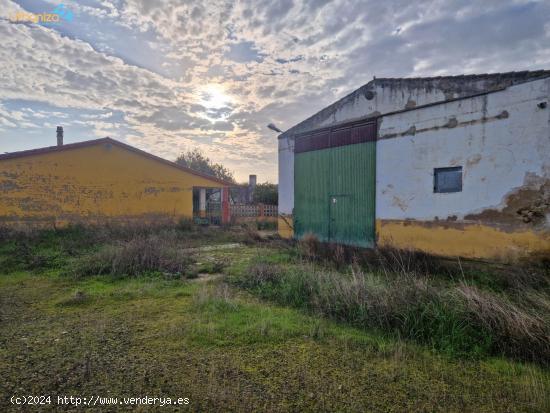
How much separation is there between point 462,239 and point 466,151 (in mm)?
2168

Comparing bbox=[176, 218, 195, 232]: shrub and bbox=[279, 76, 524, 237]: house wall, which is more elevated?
bbox=[279, 76, 524, 237]: house wall

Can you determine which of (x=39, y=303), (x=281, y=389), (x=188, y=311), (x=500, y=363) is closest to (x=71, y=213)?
(x=39, y=303)

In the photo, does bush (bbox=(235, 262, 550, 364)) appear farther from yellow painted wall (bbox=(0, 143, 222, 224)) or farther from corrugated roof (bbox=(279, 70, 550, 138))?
yellow painted wall (bbox=(0, 143, 222, 224))

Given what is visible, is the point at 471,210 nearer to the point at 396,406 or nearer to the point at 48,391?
the point at 396,406

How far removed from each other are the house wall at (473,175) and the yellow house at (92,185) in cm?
1181

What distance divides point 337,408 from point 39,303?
17.3 ft

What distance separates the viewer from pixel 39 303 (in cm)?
536

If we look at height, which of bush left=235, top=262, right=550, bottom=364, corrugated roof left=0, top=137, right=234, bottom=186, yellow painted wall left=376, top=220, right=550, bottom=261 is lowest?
bush left=235, top=262, right=550, bottom=364

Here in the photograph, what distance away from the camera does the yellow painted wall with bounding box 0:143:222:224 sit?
13.4m

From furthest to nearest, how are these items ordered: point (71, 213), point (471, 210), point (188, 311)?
point (71, 213), point (471, 210), point (188, 311)

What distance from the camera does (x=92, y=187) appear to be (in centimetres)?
1508

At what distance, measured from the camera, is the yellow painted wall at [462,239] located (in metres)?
6.79

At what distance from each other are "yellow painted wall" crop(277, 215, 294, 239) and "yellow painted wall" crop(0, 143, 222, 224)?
276 inches

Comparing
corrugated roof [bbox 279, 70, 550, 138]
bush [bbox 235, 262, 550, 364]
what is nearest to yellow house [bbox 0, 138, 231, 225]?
corrugated roof [bbox 279, 70, 550, 138]
